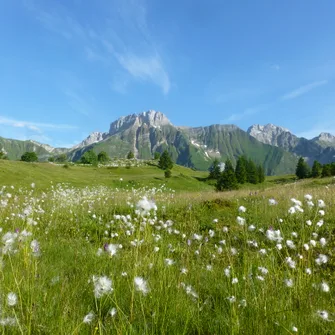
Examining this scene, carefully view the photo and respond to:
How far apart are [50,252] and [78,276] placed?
2.09 meters

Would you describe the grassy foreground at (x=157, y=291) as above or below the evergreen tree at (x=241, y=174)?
below

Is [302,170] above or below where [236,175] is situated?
above

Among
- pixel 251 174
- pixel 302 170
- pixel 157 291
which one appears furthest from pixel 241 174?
pixel 157 291

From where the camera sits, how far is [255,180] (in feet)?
267

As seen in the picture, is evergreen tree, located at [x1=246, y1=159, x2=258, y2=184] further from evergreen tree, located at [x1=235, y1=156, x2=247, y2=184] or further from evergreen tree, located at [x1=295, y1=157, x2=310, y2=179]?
evergreen tree, located at [x1=295, y1=157, x2=310, y2=179]

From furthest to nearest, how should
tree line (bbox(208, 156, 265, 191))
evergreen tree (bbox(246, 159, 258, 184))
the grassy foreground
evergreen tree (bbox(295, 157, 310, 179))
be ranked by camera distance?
evergreen tree (bbox(295, 157, 310, 179)) < evergreen tree (bbox(246, 159, 258, 184)) < tree line (bbox(208, 156, 265, 191)) < the grassy foreground

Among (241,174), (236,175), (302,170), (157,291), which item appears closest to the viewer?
(157,291)

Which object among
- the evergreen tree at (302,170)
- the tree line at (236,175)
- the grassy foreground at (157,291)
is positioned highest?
the evergreen tree at (302,170)

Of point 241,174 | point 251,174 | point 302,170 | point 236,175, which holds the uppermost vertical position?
point 302,170

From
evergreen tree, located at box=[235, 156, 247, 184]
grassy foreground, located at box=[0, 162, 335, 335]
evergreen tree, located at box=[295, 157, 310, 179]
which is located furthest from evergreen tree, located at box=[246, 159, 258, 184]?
grassy foreground, located at box=[0, 162, 335, 335]

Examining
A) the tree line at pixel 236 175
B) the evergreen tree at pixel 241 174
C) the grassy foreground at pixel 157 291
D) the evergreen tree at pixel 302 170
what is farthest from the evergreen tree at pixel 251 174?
the grassy foreground at pixel 157 291

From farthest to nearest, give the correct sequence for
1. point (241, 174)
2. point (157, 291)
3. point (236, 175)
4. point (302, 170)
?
point (302, 170)
point (241, 174)
point (236, 175)
point (157, 291)

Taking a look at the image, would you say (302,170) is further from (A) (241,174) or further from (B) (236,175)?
(B) (236,175)

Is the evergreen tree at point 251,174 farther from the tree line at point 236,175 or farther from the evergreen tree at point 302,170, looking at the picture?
the evergreen tree at point 302,170
